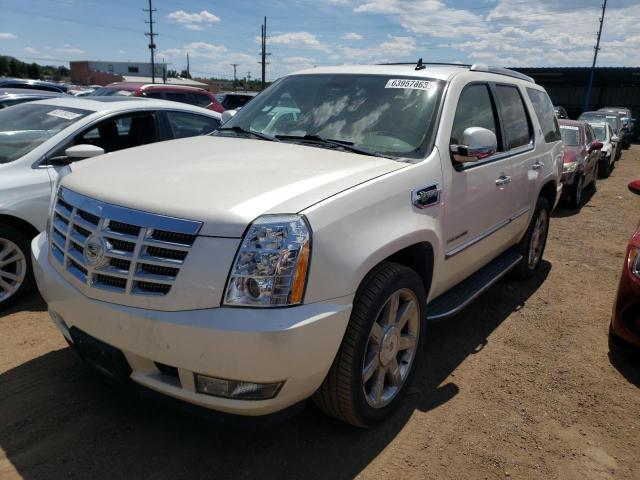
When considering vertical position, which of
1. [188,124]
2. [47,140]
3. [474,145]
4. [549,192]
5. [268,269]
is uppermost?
[474,145]

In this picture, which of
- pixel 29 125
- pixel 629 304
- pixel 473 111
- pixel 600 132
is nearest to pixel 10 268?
pixel 29 125

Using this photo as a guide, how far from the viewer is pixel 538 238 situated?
209 inches

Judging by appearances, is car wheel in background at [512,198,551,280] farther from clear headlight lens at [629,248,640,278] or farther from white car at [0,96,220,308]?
white car at [0,96,220,308]

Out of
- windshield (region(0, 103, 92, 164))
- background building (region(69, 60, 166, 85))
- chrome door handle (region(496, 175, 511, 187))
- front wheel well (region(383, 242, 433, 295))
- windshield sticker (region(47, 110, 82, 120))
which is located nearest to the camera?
front wheel well (region(383, 242, 433, 295))

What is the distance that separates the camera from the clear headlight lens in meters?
3.59

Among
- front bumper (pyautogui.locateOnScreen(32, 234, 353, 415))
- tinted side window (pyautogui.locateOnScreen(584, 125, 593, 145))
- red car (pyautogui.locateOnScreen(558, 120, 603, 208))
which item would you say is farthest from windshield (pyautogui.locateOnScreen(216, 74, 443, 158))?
tinted side window (pyautogui.locateOnScreen(584, 125, 593, 145))

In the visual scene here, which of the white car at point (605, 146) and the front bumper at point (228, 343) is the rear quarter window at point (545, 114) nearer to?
the front bumper at point (228, 343)

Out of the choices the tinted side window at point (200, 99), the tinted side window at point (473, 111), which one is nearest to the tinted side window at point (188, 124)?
the tinted side window at point (473, 111)

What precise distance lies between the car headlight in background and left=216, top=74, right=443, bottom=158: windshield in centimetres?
182

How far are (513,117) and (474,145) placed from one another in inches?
59.5

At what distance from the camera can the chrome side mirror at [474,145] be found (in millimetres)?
3062

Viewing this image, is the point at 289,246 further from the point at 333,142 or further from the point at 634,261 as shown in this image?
the point at 634,261

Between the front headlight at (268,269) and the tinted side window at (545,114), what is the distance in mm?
3621

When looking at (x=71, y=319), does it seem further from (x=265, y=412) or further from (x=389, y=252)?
(x=389, y=252)
